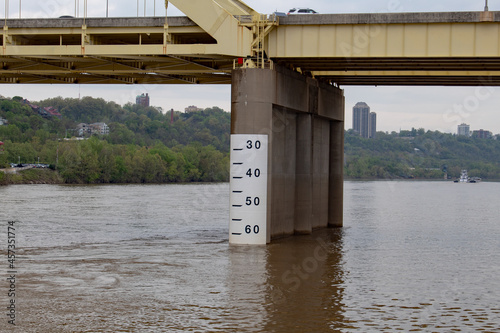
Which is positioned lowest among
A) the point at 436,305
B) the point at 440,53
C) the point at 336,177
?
the point at 436,305

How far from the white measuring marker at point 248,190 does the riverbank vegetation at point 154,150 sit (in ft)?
270

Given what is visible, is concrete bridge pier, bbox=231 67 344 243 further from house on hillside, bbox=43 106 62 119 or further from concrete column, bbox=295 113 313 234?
house on hillside, bbox=43 106 62 119

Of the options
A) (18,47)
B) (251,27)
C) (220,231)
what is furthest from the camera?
(220,231)

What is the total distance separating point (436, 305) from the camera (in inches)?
697

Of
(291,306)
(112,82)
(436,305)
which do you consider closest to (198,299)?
(291,306)

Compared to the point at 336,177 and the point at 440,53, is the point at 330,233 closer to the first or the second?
the point at 336,177

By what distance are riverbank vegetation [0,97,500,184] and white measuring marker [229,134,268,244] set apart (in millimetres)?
82259

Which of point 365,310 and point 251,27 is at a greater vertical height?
point 251,27

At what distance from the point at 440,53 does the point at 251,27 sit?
7005 mm

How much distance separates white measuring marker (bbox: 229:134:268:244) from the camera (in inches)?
1064

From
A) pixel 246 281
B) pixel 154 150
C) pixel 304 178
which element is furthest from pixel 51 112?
pixel 246 281

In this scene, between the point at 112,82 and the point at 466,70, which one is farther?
the point at 112,82

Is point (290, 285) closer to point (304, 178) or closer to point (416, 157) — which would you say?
point (304, 178)

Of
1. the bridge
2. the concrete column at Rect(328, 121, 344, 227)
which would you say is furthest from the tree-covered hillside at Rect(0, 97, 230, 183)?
the bridge
